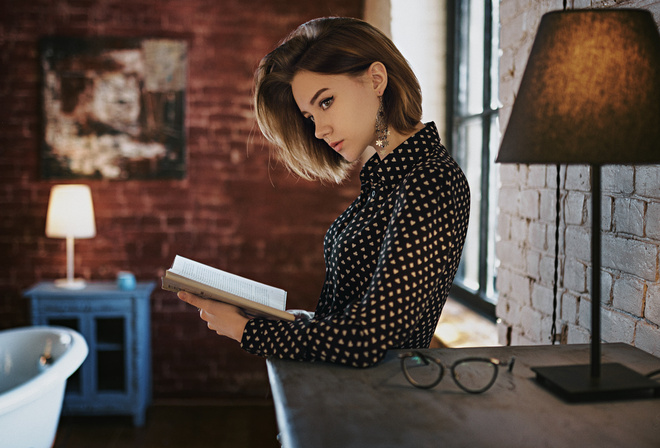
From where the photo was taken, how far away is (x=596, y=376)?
0.86 metres

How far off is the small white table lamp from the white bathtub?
687 mm

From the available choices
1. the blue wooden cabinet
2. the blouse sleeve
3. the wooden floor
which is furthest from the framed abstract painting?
the blouse sleeve

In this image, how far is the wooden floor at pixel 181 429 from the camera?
318 cm

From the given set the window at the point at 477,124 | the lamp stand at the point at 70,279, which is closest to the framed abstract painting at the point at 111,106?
the lamp stand at the point at 70,279

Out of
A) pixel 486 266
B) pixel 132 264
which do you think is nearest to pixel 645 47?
pixel 486 266

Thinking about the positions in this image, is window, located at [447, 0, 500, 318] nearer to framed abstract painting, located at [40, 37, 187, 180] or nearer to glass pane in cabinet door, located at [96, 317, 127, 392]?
framed abstract painting, located at [40, 37, 187, 180]

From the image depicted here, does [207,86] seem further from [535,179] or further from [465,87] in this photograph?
[535,179]

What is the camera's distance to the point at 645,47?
2.62 ft

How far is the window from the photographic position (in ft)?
8.56

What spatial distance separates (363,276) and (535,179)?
78cm

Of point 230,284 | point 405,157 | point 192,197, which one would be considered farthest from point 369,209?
point 192,197

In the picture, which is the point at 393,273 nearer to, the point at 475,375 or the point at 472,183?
the point at 475,375

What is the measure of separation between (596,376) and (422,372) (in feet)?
0.88

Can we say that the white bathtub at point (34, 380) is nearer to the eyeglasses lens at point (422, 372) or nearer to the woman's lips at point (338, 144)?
the woman's lips at point (338, 144)
